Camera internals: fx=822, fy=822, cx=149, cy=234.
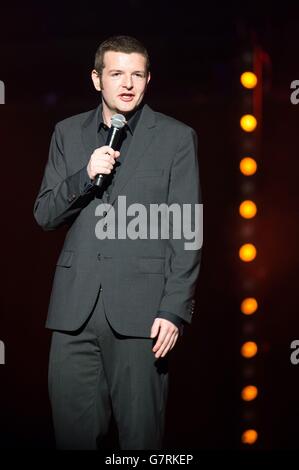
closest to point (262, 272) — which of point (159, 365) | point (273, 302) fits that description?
point (273, 302)

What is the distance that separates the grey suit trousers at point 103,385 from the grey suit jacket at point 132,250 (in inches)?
1.7

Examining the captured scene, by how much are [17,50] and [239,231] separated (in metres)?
1.08

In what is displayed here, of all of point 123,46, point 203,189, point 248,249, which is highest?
point 123,46

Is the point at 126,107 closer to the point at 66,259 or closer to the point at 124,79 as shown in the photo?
the point at 124,79

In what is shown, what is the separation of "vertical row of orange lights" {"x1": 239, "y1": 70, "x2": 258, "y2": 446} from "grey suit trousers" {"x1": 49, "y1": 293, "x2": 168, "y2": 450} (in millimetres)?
904

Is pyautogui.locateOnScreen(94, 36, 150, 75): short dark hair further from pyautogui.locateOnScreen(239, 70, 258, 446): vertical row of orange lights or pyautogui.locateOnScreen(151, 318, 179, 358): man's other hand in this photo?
pyautogui.locateOnScreen(239, 70, 258, 446): vertical row of orange lights

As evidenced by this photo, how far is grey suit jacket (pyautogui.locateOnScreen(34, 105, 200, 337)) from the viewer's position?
224 cm

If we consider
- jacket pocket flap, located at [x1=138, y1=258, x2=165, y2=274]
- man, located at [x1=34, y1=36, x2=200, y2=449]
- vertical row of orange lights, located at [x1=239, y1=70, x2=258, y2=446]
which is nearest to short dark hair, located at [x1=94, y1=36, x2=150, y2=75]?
man, located at [x1=34, y1=36, x2=200, y2=449]

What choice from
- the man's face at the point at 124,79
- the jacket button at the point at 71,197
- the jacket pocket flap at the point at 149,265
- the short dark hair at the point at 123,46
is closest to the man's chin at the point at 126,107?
Answer: the man's face at the point at 124,79

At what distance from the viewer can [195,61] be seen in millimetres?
3090

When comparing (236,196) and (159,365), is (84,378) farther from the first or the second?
(236,196)

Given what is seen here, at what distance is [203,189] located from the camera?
10.4 feet

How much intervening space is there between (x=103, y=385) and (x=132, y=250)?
0.39 metres

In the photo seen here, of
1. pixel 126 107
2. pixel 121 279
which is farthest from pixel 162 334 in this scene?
pixel 126 107
